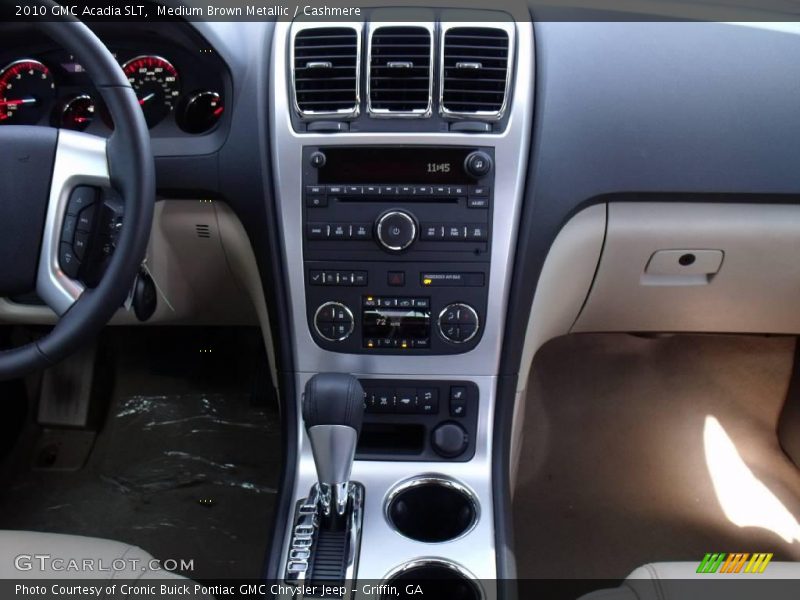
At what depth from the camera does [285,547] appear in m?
1.28

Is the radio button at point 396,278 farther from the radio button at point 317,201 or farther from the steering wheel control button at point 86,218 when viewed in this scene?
the steering wheel control button at point 86,218

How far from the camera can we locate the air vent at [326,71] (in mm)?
1269

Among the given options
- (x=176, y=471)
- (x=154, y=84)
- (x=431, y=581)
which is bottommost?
(x=176, y=471)

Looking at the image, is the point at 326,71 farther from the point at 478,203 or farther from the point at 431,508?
the point at 431,508

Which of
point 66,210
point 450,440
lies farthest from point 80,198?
point 450,440

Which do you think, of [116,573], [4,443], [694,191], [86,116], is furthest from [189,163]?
[4,443]

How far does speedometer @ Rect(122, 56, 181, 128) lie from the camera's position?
4.67 ft

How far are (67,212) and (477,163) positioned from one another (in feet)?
2.17

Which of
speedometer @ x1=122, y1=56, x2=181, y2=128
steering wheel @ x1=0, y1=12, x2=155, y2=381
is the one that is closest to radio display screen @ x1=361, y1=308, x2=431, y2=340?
steering wheel @ x1=0, y1=12, x2=155, y2=381

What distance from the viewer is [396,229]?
1.31m

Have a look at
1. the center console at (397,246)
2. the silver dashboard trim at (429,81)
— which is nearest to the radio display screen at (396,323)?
the center console at (397,246)

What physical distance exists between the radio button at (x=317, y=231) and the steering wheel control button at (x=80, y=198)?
373 mm

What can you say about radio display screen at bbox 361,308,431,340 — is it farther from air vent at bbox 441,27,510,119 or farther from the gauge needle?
the gauge needle

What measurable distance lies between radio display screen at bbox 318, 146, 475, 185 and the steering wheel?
347 mm
